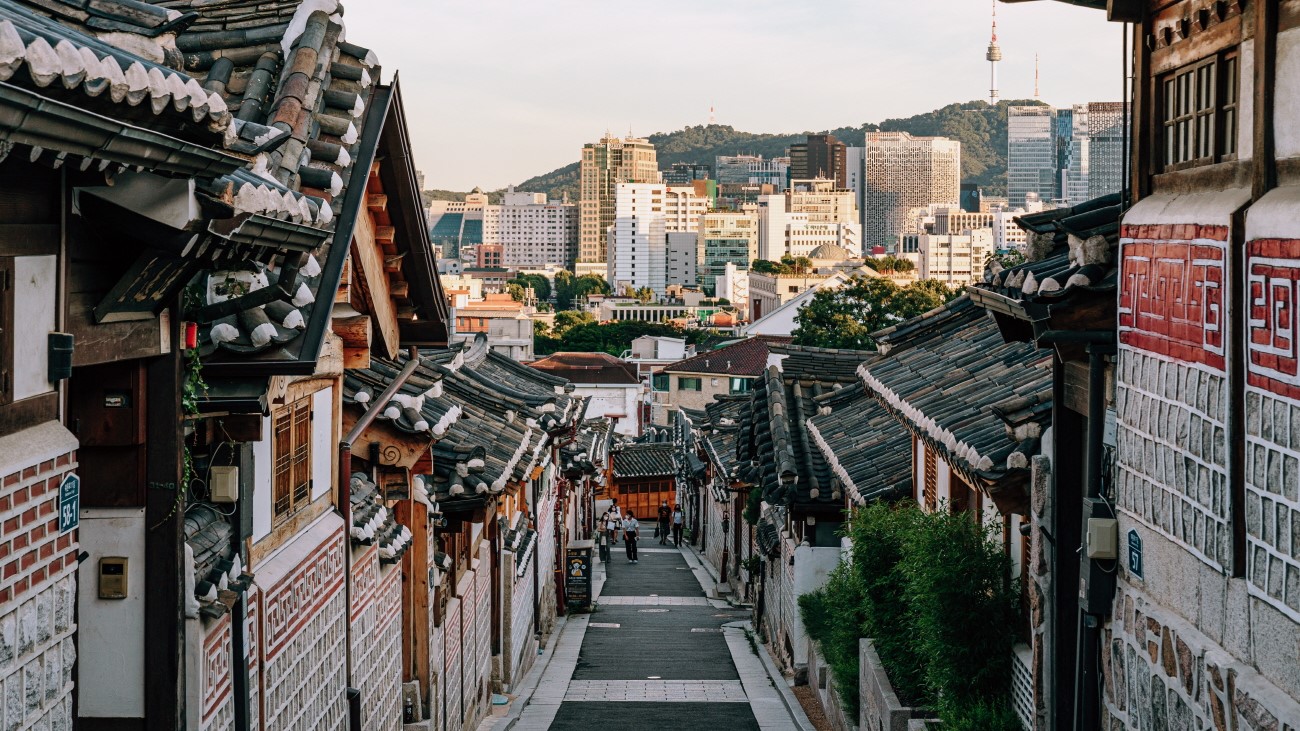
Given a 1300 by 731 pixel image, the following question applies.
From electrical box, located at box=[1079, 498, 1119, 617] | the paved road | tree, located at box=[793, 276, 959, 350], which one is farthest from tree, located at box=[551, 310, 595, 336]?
electrical box, located at box=[1079, 498, 1119, 617]

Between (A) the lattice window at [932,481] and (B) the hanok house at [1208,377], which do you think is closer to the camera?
(B) the hanok house at [1208,377]

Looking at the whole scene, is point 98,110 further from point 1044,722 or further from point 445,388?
point 445,388

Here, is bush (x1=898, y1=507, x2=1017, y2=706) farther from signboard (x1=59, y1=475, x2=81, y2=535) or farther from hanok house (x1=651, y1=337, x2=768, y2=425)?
hanok house (x1=651, y1=337, x2=768, y2=425)

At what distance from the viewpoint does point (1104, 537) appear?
10.5 meters

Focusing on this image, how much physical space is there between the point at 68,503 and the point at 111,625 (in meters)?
1.43

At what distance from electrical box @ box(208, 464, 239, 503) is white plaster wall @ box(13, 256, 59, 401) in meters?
3.34

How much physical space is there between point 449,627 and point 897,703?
263 inches

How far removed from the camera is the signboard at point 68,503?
704 centimetres

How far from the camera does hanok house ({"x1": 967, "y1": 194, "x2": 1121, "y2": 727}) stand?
33.9ft

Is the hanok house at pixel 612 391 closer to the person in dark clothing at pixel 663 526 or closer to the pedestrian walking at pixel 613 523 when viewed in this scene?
the pedestrian walking at pixel 613 523

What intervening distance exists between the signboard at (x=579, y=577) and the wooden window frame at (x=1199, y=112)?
30.7 meters

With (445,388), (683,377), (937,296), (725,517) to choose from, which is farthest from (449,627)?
(683,377)

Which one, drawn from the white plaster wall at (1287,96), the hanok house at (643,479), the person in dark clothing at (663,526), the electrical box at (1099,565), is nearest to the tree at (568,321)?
the hanok house at (643,479)

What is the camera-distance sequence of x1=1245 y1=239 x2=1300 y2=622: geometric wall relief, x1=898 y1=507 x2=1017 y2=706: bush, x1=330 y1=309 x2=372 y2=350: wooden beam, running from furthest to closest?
x1=898 y1=507 x2=1017 y2=706: bush → x1=330 y1=309 x2=372 y2=350: wooden beam → x1=1245 y1=239 x2=1300 y2=622: geometric wall relief
